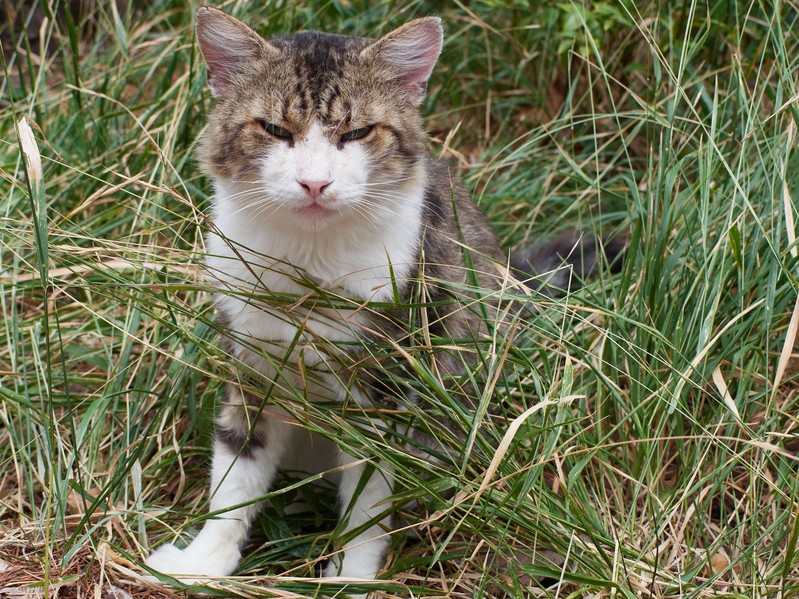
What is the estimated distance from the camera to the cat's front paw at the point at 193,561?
2.64 m

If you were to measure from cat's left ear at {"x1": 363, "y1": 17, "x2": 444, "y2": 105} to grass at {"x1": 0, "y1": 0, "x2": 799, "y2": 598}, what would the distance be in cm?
63

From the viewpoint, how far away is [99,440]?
9.61 ft

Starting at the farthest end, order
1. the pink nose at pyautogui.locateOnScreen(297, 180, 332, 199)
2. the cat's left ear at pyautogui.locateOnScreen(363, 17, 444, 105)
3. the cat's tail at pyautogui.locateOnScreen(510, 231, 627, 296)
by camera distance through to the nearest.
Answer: the cat's tail at pyautogui.locateOnScreen(510, 231, 627, 296) → the cat's left ear at pyautogui.locateOnScreen(363, 17, 444, 105) → the pink nose at pyautogui.locateOnScreen(297, 180, 332, 199)

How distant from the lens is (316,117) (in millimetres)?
2441

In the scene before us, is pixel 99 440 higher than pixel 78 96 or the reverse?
the reverse

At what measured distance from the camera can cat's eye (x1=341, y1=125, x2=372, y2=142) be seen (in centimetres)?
249

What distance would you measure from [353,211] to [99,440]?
3.87 ft

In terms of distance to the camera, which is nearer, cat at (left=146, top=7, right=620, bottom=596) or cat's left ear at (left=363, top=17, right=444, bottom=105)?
cat at (left=146, top=7, right=620, bottom=596)

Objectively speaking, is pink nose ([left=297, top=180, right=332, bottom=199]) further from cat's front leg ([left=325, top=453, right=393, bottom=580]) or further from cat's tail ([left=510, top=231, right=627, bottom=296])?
cat's tail ([left=510, top=231, right=627, bottom=296])

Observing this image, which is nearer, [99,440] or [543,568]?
[543,568]

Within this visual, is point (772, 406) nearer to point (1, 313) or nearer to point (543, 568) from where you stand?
point (543, 568)

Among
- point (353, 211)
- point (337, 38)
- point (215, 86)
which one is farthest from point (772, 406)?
point (215, 86)

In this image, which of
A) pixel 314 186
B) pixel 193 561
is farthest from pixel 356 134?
pixel 193 561

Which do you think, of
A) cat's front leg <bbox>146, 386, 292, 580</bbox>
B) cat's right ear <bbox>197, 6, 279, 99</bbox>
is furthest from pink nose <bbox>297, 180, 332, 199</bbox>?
cat's front leg <bbox>146, 386, 292, 580</bbox>
